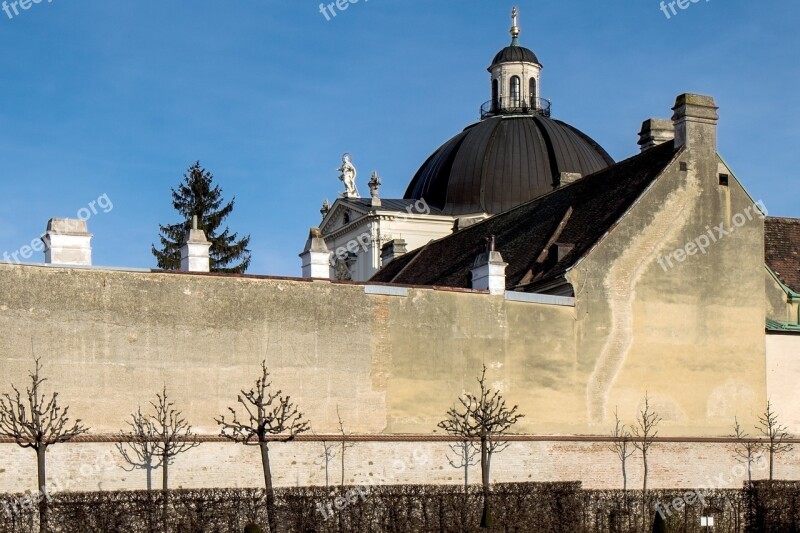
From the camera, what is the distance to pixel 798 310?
159 feet

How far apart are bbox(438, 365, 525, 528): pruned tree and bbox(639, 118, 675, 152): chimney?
56.0ft

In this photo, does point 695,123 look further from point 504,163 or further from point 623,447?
point 504,163

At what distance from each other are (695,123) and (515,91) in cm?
4476

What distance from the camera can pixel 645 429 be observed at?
4272cm

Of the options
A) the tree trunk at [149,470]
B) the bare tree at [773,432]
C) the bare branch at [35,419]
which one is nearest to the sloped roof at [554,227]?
the bare tree at [773,432]

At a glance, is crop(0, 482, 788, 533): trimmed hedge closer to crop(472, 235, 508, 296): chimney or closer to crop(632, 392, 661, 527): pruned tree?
crop(632, 392, 661, 527): pruned tree

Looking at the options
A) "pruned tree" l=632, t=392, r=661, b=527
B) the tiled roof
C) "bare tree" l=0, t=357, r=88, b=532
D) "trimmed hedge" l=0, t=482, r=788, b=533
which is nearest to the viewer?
"trimmed hedge" l=0, t=482, r=788, b=533

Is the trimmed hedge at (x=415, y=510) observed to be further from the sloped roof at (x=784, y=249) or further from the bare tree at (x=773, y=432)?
the sloped roof at (x=784, y=249)

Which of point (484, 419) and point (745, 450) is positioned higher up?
point (484, 419)

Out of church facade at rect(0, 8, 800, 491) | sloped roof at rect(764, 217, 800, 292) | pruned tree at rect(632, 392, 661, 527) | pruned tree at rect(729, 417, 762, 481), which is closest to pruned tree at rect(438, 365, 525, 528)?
church facade at rect(0, 8, 800, 491)

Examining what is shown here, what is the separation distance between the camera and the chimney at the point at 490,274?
4200 cm

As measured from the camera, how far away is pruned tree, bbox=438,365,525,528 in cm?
3891

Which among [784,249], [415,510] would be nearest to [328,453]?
[415,510]

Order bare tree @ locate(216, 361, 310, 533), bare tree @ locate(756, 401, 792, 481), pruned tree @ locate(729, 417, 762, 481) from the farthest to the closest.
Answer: bare tree @ locate(756, 401, 792, 481), pruned tree @ locate(729, 417, 762, 481), bare tree @ locate(216, 361, 310, 533)
